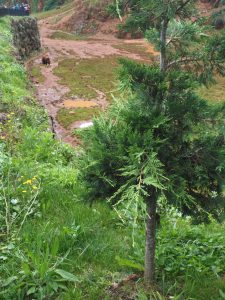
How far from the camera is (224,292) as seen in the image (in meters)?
4.24

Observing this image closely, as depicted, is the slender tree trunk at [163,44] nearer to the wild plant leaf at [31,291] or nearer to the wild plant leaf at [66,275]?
the wild plant leaf at [66,275]

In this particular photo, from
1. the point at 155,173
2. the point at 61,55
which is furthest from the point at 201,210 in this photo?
the point at 61,55

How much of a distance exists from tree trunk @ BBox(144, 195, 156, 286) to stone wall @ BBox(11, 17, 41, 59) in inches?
813

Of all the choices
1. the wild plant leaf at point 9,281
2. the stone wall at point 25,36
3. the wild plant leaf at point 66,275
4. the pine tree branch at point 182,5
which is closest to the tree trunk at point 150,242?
the wild plant leaf at point 66,275

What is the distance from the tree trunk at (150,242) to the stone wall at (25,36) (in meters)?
20.7

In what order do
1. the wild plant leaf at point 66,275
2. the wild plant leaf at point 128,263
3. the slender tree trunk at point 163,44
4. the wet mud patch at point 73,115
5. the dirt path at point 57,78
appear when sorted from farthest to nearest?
the wet mud patch at point 73,115, the dirt path at point 57,78, the wild plant leaf at point 128,263, the wild plant leaf at point 66,275, the slender tree trunk at point 163,44

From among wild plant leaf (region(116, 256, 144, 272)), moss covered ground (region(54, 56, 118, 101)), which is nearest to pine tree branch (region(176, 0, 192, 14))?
wild plant leaf (region(116, 256, 144, 272))

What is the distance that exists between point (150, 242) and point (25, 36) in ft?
80.0

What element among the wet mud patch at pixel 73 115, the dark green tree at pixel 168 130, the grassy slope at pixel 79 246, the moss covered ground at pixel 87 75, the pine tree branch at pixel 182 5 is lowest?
the moss covered ground at pixel 87 75

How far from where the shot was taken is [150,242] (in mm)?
4105

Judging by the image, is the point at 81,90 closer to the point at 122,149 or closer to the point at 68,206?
the point at 68,206

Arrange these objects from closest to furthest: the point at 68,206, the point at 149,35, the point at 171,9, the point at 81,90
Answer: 1. the point at 171,9
2. the point at 149,35
3. the point at 68,206
4. the point at 81,90

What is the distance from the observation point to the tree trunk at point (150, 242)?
156 inches

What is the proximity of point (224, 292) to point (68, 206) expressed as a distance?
97.5 inches
